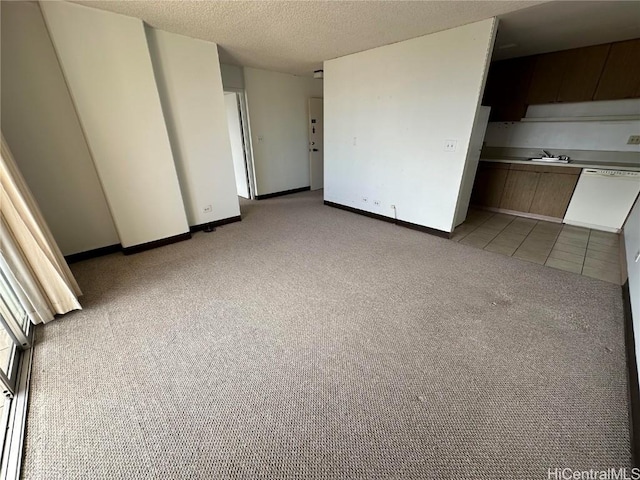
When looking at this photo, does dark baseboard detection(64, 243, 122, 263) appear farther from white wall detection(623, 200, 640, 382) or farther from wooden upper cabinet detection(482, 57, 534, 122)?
wooden upper cabinet detection(482, 57, 534, 122)

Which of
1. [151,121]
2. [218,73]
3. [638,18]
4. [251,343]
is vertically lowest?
[251,343]

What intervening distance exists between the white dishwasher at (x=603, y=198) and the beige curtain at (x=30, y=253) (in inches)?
233

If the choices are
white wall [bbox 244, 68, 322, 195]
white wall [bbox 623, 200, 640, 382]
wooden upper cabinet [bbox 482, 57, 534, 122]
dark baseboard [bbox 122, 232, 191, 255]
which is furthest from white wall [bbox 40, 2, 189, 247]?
wooden upper cabinet [bbox 482, 57, 534, 122]

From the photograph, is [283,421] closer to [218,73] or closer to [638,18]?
[218,73]

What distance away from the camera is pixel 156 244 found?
10.3 ft

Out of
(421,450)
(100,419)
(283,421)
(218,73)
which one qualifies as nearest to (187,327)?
(100,419)

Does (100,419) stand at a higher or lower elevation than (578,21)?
lower

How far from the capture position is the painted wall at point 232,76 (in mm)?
4195

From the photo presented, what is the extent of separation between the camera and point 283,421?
4.20ft

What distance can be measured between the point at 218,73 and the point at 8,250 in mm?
2843

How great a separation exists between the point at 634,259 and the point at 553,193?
5.98 ft

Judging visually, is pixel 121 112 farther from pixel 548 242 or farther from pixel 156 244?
pixel 548 242

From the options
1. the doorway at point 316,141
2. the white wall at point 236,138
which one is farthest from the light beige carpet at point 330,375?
the doorway at point 316,141

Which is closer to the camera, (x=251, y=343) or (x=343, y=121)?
(x=251, y=343)
